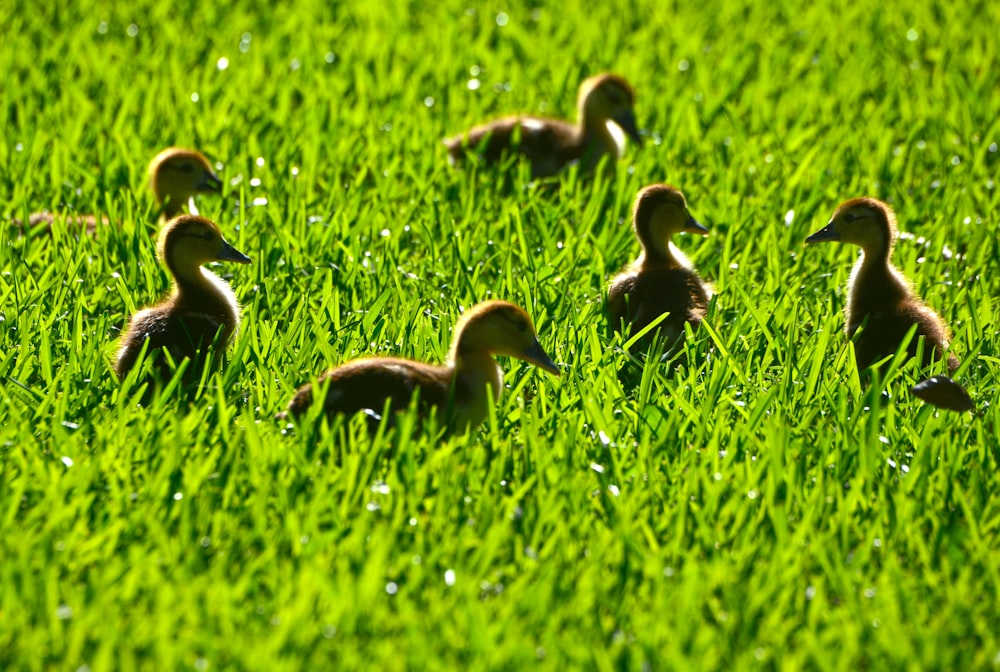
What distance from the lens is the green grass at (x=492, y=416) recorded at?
13.2 ft

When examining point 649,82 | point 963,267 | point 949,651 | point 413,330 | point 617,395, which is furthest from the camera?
point 649,82

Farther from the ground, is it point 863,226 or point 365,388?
point 863,226

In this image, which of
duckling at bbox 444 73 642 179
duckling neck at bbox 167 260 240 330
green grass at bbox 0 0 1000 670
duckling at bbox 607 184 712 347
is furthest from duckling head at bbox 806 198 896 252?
duckling neck at bbox 167 260 240 330

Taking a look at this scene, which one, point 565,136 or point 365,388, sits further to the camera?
point 565,136

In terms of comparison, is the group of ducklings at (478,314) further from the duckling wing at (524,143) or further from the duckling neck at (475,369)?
the duckling wing at (524,143)

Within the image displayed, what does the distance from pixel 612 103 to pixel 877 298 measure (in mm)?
3131

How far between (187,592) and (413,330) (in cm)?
219

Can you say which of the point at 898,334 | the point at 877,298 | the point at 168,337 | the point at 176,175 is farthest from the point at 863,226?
the point at 176,175

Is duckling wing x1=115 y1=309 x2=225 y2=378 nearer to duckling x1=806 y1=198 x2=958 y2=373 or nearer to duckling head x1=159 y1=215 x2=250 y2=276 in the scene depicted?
duckling head x1=159 y1=215 x2=250 y2=276

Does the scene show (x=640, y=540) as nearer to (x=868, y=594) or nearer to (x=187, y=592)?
(x=868, y=594)

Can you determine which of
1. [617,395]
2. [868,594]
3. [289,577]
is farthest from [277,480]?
[868,594]

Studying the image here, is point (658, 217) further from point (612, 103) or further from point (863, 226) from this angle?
point (612, 103)

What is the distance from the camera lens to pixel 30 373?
551 cm

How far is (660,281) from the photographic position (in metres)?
6.25
